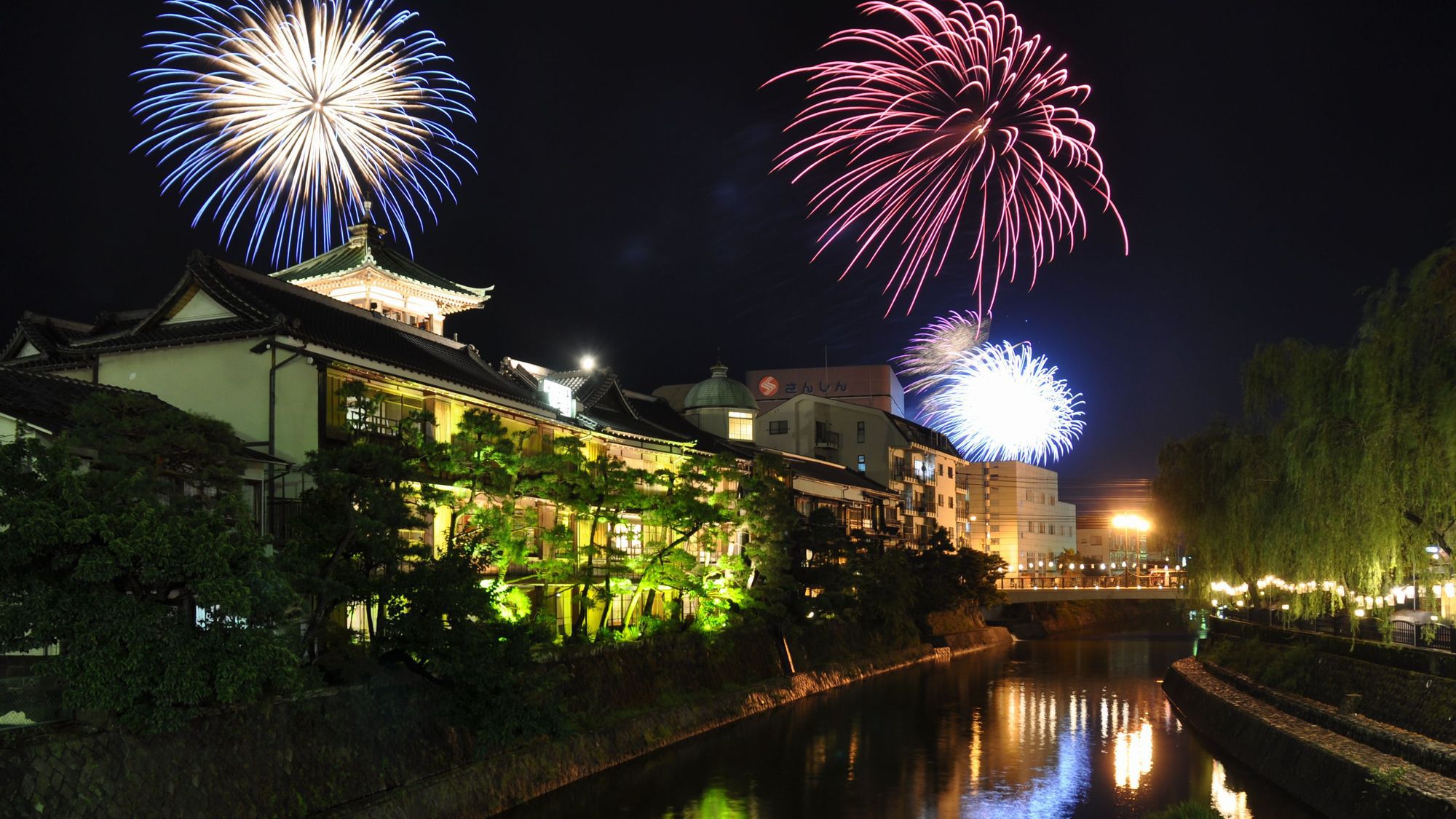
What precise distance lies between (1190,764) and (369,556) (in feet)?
76.1

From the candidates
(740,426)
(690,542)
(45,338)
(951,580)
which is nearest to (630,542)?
(690,542)

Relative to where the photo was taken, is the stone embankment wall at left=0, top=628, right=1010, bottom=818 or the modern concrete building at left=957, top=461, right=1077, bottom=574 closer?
the stone embankment wall at left=0, top=628, right=1010, bottom=818

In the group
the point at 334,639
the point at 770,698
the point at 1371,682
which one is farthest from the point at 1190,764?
the point at 334,639

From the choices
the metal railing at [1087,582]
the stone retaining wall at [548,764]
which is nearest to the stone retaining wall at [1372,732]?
the stone retaining wall at [548,764]

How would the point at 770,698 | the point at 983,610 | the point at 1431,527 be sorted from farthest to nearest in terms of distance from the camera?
1. the point at 983,610
2. the point at 770,698
3. the point at 1431,527

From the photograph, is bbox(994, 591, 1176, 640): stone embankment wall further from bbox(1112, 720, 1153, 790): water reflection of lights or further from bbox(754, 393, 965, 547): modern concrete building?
bbox(1112, 720, 1153, 790): water reflection of lights

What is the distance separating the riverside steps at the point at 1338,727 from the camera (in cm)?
2091

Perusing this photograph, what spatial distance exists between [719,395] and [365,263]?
2399 cm

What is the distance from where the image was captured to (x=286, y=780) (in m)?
19.7

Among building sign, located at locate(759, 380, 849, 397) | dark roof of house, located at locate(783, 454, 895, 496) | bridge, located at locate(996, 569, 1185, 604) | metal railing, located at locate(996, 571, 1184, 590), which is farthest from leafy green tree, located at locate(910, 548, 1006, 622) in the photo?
building sign, located at locate(759, 380, 849, 397)

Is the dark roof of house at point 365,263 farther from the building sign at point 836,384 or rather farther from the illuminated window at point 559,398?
the building sign at point 836,384

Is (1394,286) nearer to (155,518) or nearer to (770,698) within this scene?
(155,518)

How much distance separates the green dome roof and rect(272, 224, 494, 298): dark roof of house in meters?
18.7

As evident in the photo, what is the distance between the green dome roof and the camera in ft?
211
